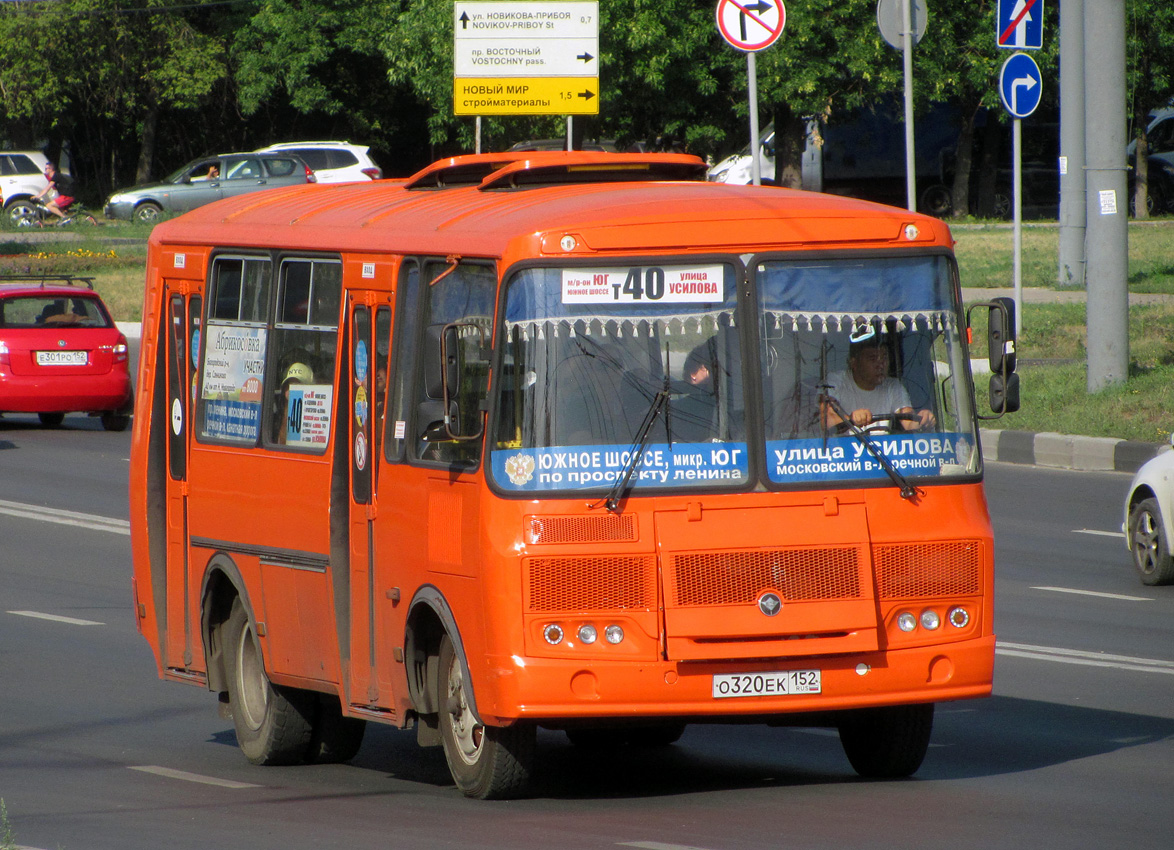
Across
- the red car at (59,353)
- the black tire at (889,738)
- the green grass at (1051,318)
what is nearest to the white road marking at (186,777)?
the black tire at (889,738)

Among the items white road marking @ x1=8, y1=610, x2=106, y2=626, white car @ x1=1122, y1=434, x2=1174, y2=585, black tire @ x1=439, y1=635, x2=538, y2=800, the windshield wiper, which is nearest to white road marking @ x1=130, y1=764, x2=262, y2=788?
black tire @ x1=439, y1=635, x2=538, y2=800

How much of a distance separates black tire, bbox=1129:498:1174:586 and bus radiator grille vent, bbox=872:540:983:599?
548 centimetres

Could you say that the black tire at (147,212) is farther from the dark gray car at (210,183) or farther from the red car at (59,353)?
the red car at (59,353)

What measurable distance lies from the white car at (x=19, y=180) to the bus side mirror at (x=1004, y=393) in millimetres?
39756

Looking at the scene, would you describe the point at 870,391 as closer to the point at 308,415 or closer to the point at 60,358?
the point at 308,415

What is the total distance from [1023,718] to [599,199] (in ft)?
10.8

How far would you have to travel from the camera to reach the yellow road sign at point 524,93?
84.8 feet

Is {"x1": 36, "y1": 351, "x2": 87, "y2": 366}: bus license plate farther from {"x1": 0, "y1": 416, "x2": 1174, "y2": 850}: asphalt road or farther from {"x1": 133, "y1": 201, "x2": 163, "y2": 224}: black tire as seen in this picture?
{"x1": 133, "y1": 201, "x2": 163, "y2": 224}: black tire

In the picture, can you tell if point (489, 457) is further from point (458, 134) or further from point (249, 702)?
point (458, 134)

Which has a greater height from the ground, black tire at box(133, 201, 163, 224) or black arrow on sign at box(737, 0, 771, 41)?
black arrow on sign at box(737, 0, 771, 41)

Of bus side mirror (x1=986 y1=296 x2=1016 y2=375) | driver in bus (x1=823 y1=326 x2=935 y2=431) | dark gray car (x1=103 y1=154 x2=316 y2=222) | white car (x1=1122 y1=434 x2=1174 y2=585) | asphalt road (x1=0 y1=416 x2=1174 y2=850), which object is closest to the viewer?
asphalt road (x1=0 y1=416 x2=1174 y2=850)

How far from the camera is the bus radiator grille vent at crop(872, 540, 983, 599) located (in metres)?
6.89

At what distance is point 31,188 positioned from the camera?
45.9 metres

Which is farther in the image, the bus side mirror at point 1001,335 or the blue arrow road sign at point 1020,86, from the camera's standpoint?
the blue arrow road sign at point 1020,86
